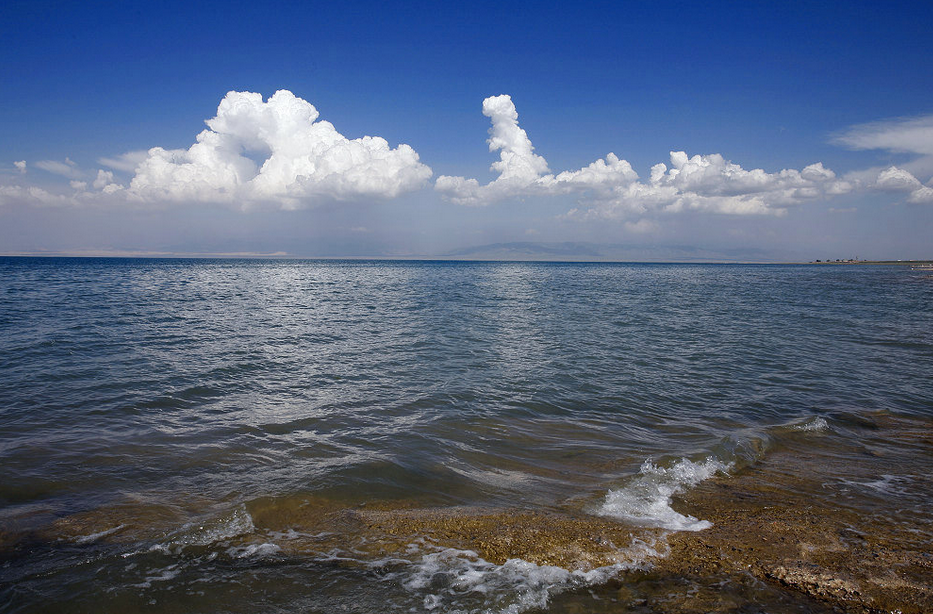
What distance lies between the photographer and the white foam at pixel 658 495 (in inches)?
265

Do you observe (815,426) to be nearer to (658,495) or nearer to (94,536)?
(658,495)

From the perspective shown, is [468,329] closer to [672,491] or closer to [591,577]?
[672,491]

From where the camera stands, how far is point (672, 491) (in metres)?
7.80

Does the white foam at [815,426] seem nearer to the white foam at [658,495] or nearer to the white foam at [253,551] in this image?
the white foam at [658,495]

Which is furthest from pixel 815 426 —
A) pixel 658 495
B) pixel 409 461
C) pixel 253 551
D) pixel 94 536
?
pixel 94 536

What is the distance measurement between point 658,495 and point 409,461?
4575mm

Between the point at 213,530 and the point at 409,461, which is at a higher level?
the point at 213,530

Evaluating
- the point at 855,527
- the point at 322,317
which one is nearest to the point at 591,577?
the point at 855,527

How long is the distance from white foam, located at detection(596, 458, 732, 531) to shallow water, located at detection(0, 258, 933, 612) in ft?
0.15

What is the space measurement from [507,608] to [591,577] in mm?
1102

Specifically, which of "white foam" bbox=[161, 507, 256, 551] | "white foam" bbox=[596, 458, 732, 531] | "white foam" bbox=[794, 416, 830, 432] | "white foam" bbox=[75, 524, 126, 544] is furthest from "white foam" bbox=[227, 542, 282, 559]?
"white foam" bbox=[794, 416, 830, 432]

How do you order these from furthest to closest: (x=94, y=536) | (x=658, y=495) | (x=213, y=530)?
(x=658, y=495), (x=213, y=530), (x=94, y=536)

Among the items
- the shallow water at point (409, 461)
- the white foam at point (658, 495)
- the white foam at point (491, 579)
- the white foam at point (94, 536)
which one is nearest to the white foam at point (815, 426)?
the shallow water at point (409, 461)

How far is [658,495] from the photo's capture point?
762 cm
